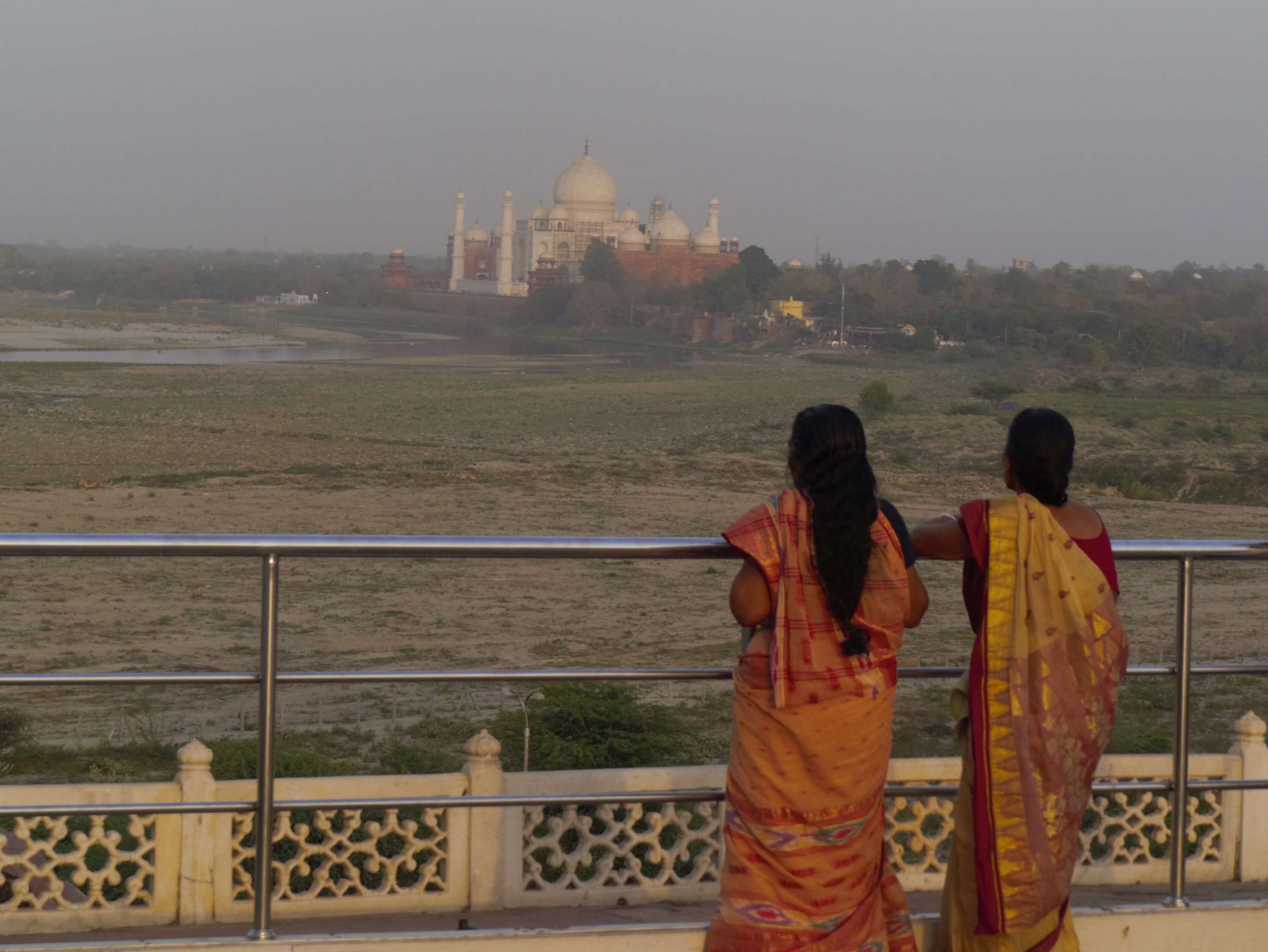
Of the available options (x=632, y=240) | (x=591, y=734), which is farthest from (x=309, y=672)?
(x=632, y=240)

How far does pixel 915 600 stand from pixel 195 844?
1.74 m

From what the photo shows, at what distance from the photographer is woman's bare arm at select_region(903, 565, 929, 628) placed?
4.48 ft

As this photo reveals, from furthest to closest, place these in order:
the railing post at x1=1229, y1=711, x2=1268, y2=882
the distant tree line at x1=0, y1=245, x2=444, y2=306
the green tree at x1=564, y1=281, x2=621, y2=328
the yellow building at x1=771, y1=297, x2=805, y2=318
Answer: the distant tree line at x1=0, y1=245, x2=444, y2=306
the green tree at x1=564, y1=281, x2=621, y2=328
the yellow building at x1=771, y1=297, x2=805, y2=318
the railing post at x1=1229, y1=711, x2=1268, y2=882

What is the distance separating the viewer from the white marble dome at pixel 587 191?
5256cm

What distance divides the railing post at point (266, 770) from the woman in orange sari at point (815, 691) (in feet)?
1.53

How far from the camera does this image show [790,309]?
43969 mm

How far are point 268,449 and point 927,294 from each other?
32.9 m

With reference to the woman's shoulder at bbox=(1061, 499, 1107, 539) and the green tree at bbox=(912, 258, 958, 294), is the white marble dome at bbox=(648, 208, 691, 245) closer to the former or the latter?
the green tree at bbox=(912, 258, 958, 294)

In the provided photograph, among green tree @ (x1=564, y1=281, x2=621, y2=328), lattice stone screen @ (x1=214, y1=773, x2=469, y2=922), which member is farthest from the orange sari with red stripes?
green tree @ (x1=564, y1=281, x2=621, y2=328)

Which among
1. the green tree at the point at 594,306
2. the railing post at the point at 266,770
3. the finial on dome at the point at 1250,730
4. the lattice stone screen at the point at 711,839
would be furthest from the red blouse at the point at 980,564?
the green tree at the point at 594,306

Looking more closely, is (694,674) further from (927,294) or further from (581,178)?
(581,178)

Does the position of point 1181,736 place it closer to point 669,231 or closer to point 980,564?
point 980,564

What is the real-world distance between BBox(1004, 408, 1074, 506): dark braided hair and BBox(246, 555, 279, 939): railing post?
2.52ft

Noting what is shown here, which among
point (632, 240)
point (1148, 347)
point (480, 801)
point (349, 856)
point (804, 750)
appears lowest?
point (349, 856)
